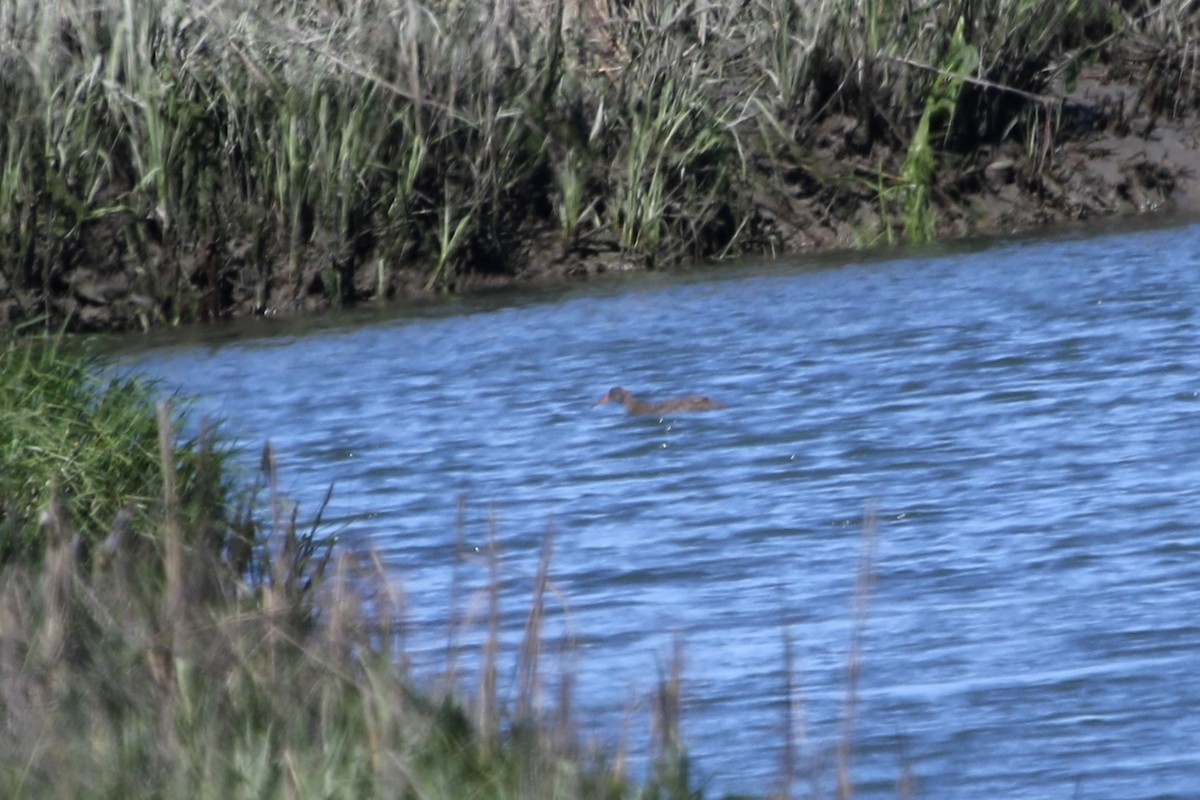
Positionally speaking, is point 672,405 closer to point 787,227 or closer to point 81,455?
point 81,455

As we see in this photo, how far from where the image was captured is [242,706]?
154 inches

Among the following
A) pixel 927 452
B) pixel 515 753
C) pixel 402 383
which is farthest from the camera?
pixel 402 383

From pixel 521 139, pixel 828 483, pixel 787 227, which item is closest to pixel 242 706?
pixel 828 483

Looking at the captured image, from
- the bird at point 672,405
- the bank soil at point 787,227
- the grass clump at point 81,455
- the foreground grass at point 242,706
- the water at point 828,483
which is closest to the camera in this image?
the foreground grass at point 242,706

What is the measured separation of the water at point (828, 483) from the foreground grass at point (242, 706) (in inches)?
7.5

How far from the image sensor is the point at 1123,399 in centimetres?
880

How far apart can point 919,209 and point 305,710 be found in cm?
1023

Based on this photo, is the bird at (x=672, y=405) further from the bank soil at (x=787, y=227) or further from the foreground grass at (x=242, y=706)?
the foreground grass at (x=242, y=706)

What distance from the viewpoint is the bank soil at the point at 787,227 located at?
12.3m

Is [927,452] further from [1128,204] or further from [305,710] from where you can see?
[1128,204]

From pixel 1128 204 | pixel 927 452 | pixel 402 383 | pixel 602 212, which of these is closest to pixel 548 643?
pixel 927 452

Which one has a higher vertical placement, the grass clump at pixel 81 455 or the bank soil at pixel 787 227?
the grass clump at pixel 81 455

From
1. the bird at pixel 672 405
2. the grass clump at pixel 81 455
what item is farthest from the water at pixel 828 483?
the grass clump at pixel 81 455

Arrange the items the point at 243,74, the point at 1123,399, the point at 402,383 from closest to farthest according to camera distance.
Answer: the point at 1123,399, the point at 402,383, the point at 243,74
